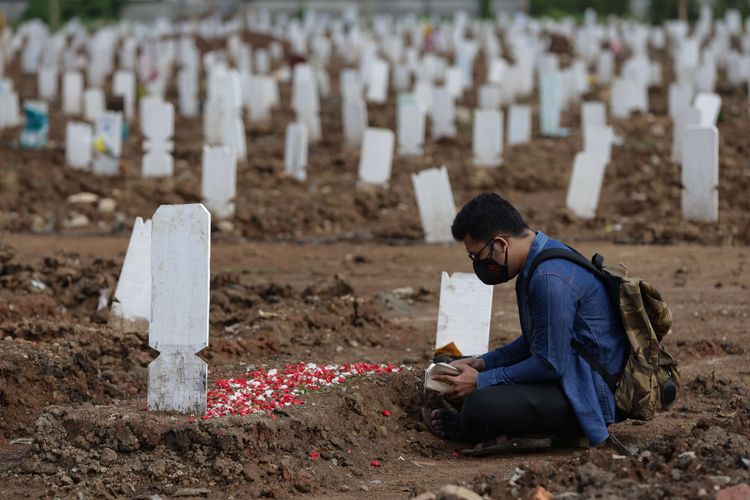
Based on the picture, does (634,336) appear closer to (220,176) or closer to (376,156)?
(220,176)

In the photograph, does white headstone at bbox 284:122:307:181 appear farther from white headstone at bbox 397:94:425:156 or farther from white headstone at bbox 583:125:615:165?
white headstone at bbox 583:125:615:165

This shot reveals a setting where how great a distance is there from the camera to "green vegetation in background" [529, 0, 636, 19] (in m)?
41.4

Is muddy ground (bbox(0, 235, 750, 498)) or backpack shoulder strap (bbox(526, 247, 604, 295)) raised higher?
backpack shoulder strap (bbox(526, 247, 604, 295))

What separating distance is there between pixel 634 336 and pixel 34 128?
12373 mm

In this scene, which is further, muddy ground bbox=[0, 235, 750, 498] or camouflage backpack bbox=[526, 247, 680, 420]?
camouflage backpack bbox=[526, 247, 680, 420]

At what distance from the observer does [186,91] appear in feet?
68.9

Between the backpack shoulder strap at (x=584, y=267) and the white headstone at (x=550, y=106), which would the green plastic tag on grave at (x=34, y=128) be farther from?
the backpack shoulder strap at (x=584, y=267)

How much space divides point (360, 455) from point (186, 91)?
16.1m

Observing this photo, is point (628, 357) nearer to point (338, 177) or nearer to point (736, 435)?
point (736, 435)

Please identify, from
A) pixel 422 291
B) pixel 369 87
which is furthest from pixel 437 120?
pixel 422 291

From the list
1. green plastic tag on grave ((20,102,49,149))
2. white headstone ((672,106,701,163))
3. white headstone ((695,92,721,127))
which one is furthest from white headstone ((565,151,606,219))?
green plastic tag on grave ((20,102,49,149))

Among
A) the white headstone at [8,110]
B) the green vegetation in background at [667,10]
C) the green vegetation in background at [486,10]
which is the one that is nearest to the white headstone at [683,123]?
the white headstone at [8,110]

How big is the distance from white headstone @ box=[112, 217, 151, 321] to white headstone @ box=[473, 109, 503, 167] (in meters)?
7.67

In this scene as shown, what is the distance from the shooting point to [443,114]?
17.3 m
